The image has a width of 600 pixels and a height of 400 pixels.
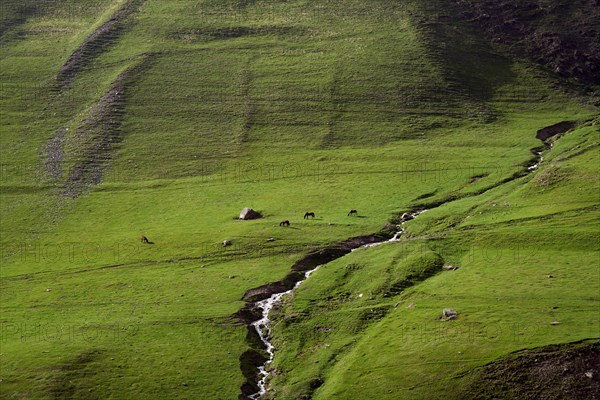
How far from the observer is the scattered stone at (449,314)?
65.5 metres

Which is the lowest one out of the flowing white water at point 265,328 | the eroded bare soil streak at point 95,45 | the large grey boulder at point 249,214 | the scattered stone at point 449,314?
the large grey boulder at point 249,214

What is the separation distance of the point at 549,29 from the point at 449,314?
389 feet

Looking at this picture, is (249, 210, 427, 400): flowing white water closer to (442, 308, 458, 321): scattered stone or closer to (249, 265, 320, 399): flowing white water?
(249, 265, 320, 399): flowing white water

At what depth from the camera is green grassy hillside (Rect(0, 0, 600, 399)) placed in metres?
63.8

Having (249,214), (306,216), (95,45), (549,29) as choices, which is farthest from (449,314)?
(95,45)

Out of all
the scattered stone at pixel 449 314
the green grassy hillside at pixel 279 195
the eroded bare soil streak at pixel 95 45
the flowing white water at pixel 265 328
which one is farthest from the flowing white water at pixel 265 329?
the eroded bare soil streak at pixel 95 45

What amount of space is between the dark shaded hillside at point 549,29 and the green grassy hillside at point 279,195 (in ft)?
20.2

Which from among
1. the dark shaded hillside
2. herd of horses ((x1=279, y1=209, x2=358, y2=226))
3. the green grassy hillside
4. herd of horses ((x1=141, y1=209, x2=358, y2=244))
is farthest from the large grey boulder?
the dark shaded hillside

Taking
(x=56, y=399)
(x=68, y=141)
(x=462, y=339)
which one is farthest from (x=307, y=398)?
(x=68, y=141)

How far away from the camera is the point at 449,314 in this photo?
6575 centimetres

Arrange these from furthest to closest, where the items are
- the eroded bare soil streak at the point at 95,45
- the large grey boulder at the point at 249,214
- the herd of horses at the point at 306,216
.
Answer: the eroded bare soil streak at the point at 95,45
the large grey boulder at the point at 249,214
the herd of horses at the point at 306,216

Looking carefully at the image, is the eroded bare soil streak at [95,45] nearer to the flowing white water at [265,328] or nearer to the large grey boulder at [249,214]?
the large grey boulder at [249,214]

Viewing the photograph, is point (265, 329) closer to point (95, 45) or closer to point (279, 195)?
point (279, 195)

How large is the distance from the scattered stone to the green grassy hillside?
71cm
